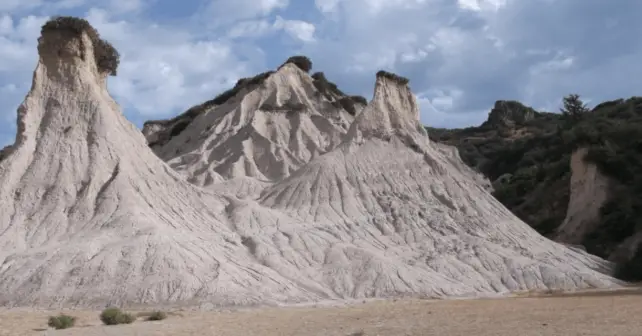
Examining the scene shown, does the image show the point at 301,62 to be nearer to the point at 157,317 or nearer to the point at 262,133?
the point at 262,133

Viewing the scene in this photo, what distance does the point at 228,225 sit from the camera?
30.5m

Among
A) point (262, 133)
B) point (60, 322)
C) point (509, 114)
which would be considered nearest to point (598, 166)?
point (262, 133)

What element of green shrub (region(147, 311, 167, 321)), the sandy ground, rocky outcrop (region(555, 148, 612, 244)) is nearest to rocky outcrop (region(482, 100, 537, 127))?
rocky outcrop (region(555, 148, 612, 244))

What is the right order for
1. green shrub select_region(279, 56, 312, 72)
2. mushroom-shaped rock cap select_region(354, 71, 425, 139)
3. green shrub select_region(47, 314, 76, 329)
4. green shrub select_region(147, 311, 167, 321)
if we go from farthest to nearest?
green shrub select_region(279, 56, 312, 72) → mushroom-shaped rock cap select_region(354, 71, 425, 139) → green shrub select_region(147, 311, 167, 321) → green shrub select_region(47, 314, 76, 329)

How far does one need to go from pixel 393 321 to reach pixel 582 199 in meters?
28.1

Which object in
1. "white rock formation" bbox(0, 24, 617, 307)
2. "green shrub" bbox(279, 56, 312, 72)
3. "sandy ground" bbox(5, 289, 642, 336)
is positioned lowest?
"sandy ground" bbox(5, 289, 642, 336)

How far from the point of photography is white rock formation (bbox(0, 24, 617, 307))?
24359 mm

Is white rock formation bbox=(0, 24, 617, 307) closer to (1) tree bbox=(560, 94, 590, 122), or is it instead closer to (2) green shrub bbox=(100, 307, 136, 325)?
(2) green shrub bbox=(100, 307, 136, 325)

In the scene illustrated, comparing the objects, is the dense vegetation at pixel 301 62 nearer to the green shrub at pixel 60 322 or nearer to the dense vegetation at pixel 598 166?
the dense vegetation at pixel 598 166

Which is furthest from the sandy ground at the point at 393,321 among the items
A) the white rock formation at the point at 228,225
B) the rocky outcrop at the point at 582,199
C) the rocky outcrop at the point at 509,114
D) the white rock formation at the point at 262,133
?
the rocky outcrop at the point at 509,114

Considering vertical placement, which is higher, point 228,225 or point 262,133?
point 262,133

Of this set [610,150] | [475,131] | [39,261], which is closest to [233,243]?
[39,261]

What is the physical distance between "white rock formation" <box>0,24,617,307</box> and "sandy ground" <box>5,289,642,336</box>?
8.36 feet

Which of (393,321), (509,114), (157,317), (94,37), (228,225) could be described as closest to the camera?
(393,321)
